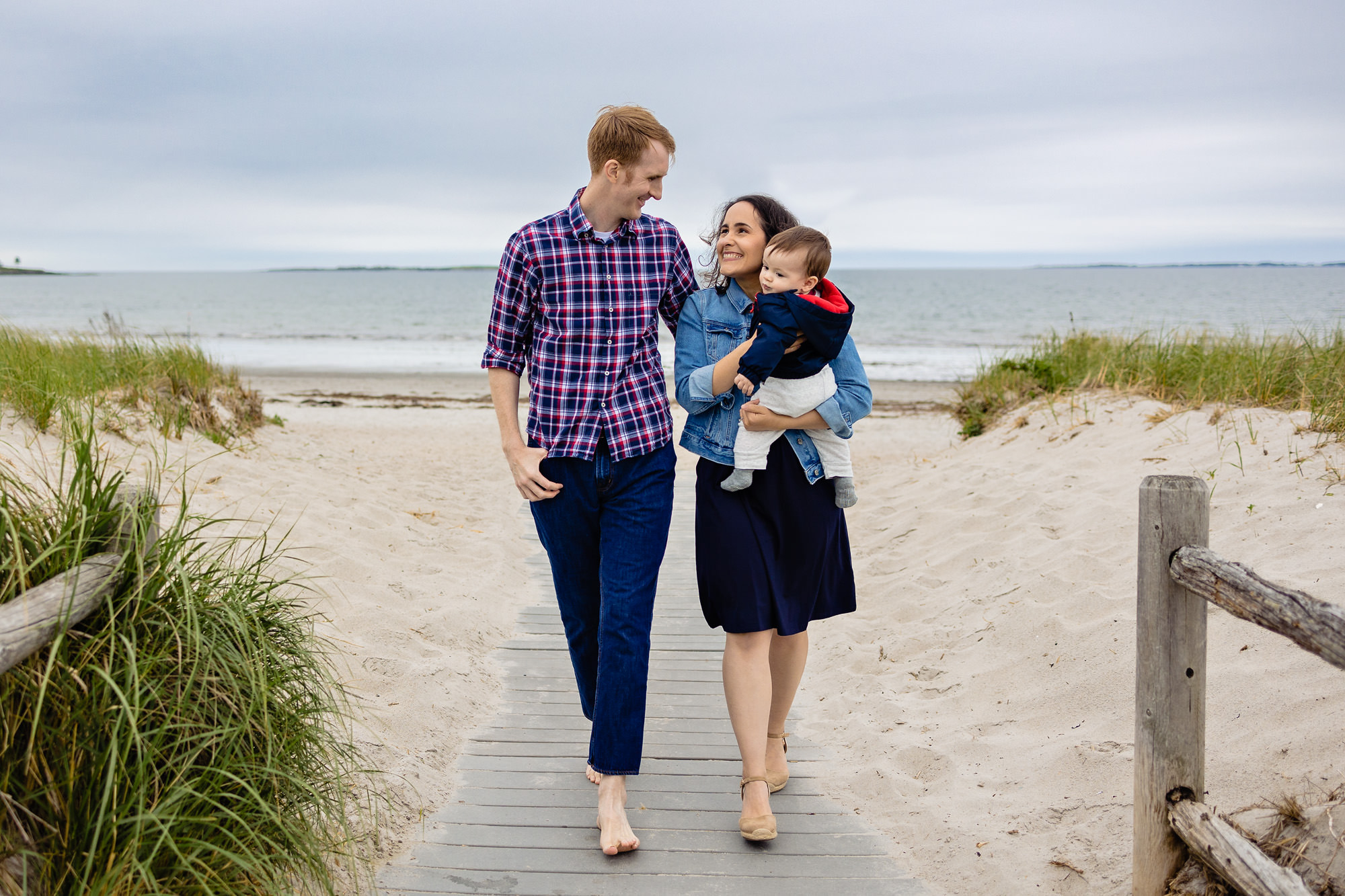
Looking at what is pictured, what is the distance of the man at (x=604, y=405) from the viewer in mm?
3078

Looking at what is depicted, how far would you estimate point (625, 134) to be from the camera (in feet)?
9.76

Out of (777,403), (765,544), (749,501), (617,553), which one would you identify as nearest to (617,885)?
(617,553)

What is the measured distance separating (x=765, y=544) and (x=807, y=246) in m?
0.97

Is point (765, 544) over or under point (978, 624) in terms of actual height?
over

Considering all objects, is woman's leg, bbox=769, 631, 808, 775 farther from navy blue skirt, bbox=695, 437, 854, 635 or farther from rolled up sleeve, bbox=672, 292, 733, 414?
rolled up sleeve, bbox=672, 292, 733, 414

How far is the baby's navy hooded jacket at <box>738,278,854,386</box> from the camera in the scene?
289cm

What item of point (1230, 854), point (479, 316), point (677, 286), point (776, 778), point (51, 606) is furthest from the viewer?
point (479, 316)

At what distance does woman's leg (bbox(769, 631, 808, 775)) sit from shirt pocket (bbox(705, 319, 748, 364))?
0.99 metres

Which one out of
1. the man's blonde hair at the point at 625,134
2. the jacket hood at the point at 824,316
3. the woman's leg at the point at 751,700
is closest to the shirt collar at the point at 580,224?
the man's blonde hair at the point at 625,134

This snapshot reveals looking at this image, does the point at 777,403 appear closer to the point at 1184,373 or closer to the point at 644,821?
the point at 644,821

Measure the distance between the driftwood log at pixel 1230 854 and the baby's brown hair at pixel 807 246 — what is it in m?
1.78

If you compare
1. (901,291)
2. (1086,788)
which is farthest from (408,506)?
(901,291)

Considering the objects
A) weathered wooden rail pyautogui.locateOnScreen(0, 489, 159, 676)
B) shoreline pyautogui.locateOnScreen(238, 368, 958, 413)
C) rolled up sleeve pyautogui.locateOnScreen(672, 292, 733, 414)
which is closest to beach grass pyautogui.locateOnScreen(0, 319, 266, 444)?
weathered wooden rail pyautogui.locateOnScreen(0, 489, 159, 676)

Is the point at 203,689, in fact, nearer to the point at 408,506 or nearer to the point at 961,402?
the point at 408,506
